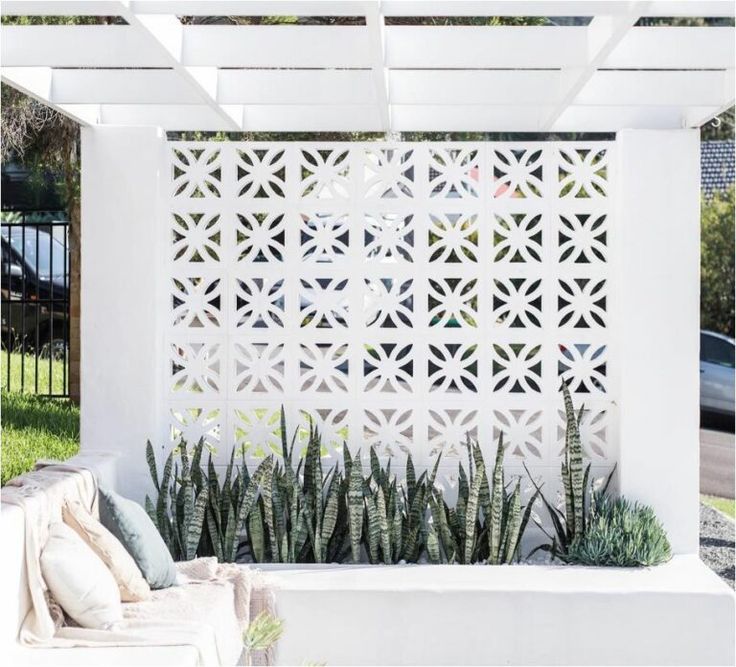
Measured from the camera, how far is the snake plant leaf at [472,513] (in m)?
5.32

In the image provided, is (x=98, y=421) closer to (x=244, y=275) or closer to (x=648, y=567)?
(x=244, y=275)

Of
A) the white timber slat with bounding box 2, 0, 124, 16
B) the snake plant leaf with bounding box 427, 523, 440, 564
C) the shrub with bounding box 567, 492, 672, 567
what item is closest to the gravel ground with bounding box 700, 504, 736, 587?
the shrub with bounding box 567, 492, 672, 567

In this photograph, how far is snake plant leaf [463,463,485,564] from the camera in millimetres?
5316

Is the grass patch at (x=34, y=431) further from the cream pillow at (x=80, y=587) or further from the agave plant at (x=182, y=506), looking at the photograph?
the cream pillow at (x=80, y=587)

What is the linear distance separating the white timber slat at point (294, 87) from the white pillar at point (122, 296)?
2.74ft

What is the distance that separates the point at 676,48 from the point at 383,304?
214 centimetres

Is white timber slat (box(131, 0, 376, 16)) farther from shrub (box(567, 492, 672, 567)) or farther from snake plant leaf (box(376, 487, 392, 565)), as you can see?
shrub (box(567, 492, 672, 567))

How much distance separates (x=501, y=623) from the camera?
4.93 meters

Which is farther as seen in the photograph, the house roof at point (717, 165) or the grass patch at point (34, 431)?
the house roof at point (717, 165)

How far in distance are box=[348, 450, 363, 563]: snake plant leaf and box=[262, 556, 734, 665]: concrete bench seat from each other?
15.0 inches

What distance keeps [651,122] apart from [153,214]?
2.66 meters

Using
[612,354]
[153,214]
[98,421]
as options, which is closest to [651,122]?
[612,354]

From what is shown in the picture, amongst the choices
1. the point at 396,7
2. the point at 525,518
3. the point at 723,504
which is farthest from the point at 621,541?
the point at 723,504

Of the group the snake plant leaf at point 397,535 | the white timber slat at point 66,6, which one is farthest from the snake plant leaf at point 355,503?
the white timber slat at point 66,6
